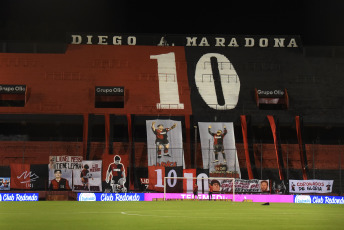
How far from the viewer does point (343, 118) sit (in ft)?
157

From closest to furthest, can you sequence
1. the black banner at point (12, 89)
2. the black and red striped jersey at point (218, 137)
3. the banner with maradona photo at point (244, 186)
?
the banner with maradona photo at point (244, 186)
the black and red striped jersey at point (218, 137)
the black banner at point (12, 89)

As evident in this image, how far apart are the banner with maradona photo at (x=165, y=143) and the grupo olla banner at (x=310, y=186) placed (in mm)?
7662

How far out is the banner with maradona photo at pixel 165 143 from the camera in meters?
42.3

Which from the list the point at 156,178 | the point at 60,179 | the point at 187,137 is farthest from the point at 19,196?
the point at 187,137

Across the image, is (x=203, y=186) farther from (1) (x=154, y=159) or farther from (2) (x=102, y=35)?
(2) (x=102, y=35)

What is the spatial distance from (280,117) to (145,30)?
17596 millimetres

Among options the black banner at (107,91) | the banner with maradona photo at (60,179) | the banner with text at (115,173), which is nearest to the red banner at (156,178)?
the banner with text at (115,173)

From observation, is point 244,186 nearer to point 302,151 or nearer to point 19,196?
point 302,151

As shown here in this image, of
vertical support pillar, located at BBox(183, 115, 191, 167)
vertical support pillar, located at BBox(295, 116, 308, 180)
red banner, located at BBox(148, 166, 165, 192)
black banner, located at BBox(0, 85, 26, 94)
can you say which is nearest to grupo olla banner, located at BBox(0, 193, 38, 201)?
red banner, located at BBox(148, 166, 165, 192)

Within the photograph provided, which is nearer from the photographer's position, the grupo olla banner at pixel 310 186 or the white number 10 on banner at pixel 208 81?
the grupo olla banner at pixel 310 186

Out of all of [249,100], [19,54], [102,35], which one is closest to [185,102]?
[249,100]

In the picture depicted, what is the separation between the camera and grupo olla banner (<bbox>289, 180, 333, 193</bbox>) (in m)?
38.3

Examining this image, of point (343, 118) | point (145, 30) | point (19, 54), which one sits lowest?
point (343, 118)

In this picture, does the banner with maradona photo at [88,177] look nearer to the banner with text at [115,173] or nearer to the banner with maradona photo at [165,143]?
the banner with text at [115,173]
